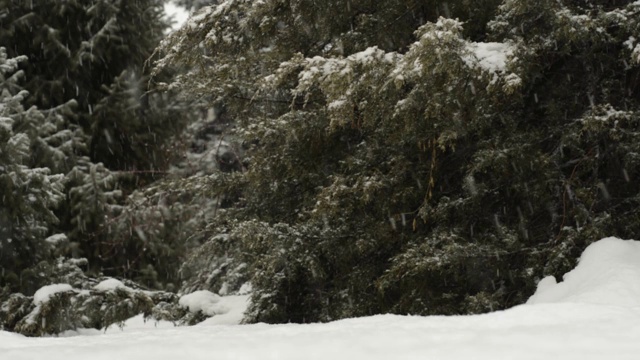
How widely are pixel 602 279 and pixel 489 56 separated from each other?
1.80m

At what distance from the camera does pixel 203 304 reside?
8.19 meters

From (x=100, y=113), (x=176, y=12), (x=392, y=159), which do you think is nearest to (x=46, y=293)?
(x=392, y=159)

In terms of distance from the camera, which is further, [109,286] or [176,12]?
[176,12]

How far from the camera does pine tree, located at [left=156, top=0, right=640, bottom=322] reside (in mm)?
5426

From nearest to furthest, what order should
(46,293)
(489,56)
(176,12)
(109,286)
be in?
(489,56)
(46,293)
(109,286)
(176,12)

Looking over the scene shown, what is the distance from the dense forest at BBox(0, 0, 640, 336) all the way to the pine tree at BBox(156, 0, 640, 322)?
2 centimetres

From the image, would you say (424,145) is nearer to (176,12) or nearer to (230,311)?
(230,311)

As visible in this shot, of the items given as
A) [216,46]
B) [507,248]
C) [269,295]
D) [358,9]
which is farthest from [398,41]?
[269,295]

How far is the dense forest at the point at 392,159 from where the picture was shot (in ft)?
18.0

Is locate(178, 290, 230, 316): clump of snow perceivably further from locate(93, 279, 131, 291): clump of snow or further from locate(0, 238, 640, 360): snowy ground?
locate(0, 238, 640, 360): snowy ground

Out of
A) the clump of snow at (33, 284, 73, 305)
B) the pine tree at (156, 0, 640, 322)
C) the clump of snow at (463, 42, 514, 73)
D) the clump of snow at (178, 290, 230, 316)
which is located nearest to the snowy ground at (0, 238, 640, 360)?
the pine tree at (156, 0, 640, 322)

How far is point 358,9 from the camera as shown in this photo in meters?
7.05

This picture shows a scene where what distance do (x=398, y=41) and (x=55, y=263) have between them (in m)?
4.90

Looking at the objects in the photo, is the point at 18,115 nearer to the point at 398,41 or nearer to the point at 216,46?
the point at 216,46
